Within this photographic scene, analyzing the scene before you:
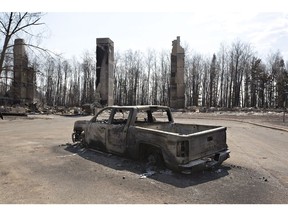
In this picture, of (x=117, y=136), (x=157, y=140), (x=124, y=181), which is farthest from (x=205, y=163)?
(x=117, y=136)

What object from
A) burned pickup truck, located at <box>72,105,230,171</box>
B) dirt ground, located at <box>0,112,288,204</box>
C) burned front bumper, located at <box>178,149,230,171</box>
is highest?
burned pickup truck, located at <box>72,105,230,171</box>

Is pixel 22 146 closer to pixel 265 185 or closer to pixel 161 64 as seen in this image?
pixel 265 185

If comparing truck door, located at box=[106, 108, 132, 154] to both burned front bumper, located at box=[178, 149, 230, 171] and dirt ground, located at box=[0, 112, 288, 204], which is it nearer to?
dirt ground, located at box=[0, 112, 288, 204]

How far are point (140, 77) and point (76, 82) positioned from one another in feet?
59.7

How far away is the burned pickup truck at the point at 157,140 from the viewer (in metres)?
6.57

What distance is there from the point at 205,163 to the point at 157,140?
1179mm

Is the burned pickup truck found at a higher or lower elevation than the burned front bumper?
higher

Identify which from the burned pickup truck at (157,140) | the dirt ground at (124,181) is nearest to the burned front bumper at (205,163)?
the burned pickup truck at (157,140)

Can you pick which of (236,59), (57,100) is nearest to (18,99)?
(57,100)

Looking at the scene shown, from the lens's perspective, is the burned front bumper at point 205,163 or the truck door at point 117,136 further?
the truck door at point 117,136

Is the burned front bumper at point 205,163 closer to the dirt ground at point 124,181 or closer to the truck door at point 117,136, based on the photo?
the dirt ground at point 124,181

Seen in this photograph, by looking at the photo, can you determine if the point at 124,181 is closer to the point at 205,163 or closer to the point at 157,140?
the point at 157,140

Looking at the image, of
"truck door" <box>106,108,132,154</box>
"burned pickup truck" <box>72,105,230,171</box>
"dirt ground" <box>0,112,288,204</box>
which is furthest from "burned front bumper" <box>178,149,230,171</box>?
"truck door" <box>106,108,132,154</box>

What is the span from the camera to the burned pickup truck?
6.57 m
